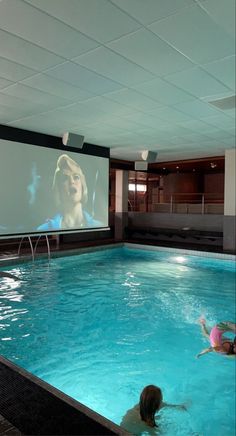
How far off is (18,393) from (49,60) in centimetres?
294

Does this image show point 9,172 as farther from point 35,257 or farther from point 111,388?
point 111,388

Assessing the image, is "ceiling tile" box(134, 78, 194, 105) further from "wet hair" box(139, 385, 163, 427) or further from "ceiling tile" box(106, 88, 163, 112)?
"wet hair" box(139, 385, 163, 427)

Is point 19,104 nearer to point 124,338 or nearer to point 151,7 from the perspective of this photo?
point 151,7

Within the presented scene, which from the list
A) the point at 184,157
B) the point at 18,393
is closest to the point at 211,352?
the point at 18,393

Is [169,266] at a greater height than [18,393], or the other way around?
[18,393]

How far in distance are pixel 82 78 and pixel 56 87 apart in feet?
1.57

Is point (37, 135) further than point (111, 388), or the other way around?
point (37, 135)

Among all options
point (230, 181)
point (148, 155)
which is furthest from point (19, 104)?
point (230, 181)

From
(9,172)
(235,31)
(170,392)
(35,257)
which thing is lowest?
(170,392)

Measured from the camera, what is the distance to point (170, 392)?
8.71 ft

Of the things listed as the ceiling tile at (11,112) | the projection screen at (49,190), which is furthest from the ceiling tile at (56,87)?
the projection screen at (49,190)

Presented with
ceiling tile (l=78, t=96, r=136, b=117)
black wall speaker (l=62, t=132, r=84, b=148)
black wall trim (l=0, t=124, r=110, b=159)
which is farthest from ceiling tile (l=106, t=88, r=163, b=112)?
black wall trim (l=0, t=124, r=110, b=159)

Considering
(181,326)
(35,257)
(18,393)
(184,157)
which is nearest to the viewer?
(18,393)

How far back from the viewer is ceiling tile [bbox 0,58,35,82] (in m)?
3.21
